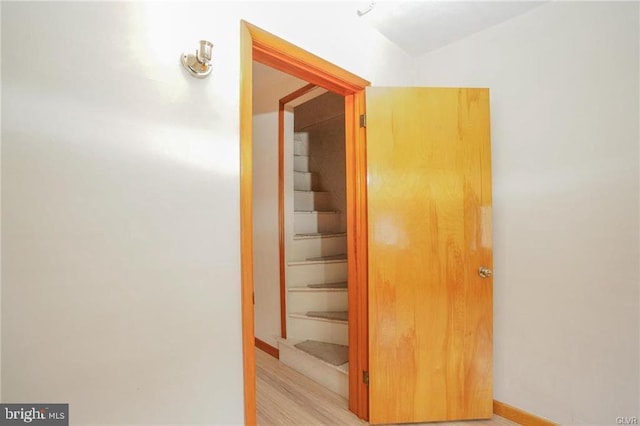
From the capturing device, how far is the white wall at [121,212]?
74cm

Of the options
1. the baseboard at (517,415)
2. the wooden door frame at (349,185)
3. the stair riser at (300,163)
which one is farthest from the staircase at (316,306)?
the baseboard at (517,415)

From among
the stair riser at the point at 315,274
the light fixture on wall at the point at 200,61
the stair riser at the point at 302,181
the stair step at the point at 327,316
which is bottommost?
the stair step at the point at 327,316

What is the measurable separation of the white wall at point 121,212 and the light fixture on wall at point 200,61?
33 millimetres

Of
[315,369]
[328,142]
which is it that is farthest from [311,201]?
[315,369]

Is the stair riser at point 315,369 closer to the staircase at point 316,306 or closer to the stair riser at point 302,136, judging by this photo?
the staircase at point 316,306

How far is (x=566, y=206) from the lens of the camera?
157 centimetres

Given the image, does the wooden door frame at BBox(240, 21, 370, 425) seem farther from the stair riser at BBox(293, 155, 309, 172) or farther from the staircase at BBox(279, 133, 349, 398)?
the stair riser at BBox(293, 155, 309, 172)

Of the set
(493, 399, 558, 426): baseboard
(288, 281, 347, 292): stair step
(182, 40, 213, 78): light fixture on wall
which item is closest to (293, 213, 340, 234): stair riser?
(288, 281, 347, 292): stair step

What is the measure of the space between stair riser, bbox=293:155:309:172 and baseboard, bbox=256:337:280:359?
2001 mm

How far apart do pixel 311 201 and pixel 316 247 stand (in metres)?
0.71

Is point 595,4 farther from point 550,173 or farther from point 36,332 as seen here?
point 36,332

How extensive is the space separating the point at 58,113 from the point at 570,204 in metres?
2.26

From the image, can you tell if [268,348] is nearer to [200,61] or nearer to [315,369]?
[315,369]

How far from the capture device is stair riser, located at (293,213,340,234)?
2.88 metres
